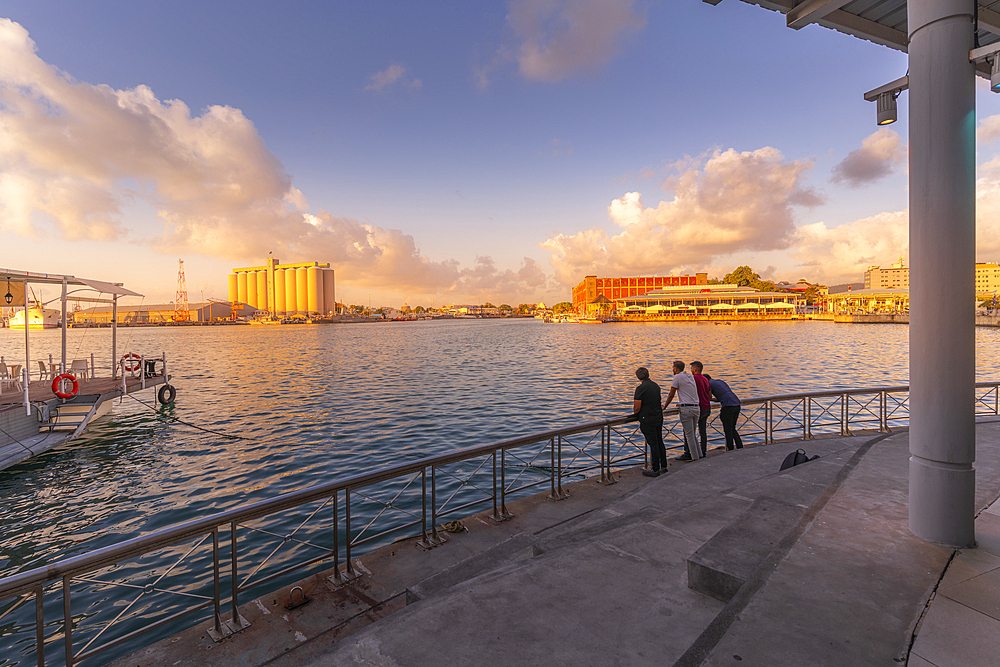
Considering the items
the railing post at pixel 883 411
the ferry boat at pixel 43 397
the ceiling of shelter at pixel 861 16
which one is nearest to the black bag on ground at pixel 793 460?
the railing post at pixel 883 411

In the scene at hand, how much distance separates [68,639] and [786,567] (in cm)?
551

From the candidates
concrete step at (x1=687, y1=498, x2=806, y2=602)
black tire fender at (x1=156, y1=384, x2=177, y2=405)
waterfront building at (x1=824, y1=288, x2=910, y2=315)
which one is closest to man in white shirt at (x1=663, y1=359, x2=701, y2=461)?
concrete step at (x1=687, y1=498, x2=806, y2=602)

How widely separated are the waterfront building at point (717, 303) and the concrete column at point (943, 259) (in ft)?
522

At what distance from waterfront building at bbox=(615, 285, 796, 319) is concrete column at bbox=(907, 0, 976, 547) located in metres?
159

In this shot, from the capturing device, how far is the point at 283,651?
3660 mm

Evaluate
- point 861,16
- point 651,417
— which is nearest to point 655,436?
point 651,417

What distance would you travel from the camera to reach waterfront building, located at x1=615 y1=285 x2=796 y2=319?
147500 millimetres

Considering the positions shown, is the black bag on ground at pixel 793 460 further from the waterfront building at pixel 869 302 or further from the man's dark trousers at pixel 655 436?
the waterfront building at pixel 869 302

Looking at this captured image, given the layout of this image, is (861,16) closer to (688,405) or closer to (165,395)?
(688,405)

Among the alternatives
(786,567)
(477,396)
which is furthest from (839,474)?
(477,396)

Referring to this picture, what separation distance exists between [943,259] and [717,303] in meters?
166

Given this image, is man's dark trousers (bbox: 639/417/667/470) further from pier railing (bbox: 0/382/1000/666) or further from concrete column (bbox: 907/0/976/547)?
concrete column (bbox: 907/0/976/547)

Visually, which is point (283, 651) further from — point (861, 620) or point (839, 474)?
point (839, 474)

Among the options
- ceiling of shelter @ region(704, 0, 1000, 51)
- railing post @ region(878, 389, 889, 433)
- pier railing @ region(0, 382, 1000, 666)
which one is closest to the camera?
pier railing @ region(0, 382, 1000, 666)
